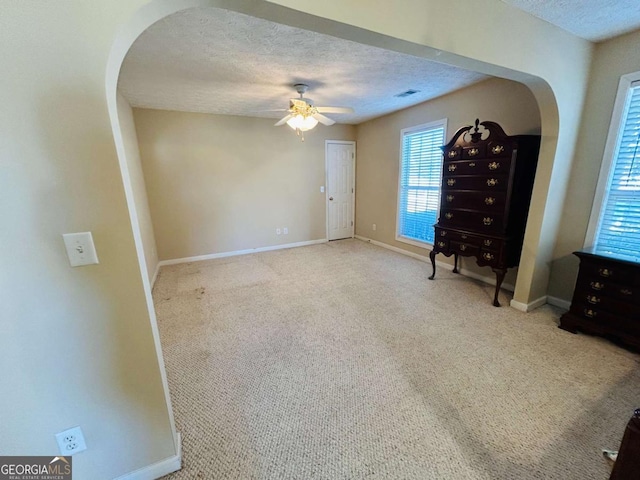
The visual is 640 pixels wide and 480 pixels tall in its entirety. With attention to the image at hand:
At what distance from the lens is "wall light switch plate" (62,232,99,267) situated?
35.2 inches

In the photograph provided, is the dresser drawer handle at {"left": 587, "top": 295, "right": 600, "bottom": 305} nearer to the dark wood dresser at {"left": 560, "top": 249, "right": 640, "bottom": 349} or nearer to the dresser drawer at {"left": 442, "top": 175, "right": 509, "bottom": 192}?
the dark wood dresser at {"left": 560, "top": 249, "right": 640, "bottom": 349}

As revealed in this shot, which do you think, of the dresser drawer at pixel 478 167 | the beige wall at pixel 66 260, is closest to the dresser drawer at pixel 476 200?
the dresser drawer at pixel 478 167

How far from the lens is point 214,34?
1796mm

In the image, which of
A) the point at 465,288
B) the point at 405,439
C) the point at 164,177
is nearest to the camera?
the point at 405,439

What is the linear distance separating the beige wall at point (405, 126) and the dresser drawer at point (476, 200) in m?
0.80

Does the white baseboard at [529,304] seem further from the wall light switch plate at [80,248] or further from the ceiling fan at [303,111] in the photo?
the wall light switch plate at [80,248]

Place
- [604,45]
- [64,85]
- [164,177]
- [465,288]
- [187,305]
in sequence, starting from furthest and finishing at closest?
[164,177], [465,288], [187,305], [604,45], [64,85]

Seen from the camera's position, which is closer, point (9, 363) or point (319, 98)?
point (9, 363)

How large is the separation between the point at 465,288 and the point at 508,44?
8.00 ft

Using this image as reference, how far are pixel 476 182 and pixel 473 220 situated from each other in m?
0.41

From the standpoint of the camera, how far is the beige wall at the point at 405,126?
106 inches

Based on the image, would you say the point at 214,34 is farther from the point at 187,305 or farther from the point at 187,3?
the point at 187,305

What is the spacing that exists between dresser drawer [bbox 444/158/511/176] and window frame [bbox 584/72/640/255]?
28.8 inches

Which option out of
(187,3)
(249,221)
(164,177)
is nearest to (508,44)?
(187,3)
